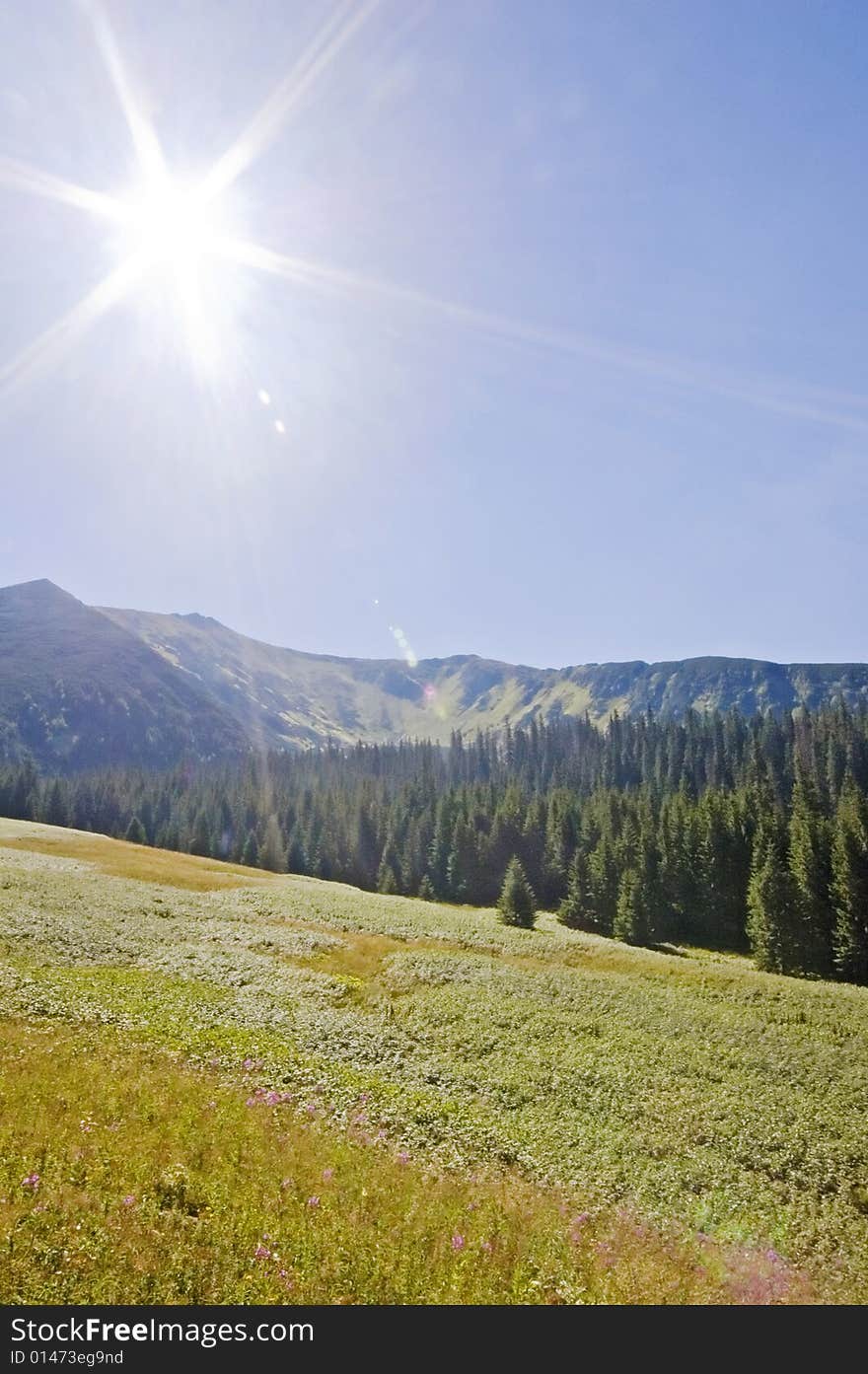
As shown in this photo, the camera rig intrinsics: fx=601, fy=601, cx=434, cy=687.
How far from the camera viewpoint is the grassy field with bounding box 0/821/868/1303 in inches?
527

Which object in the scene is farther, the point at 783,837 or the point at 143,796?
the point at 143,796

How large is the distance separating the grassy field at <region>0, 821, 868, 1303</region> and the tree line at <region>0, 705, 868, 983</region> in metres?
28.8

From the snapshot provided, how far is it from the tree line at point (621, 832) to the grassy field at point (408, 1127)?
2876 cm

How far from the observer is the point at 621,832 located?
313ft

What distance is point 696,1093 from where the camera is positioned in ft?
85.5

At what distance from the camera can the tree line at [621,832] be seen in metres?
64.8

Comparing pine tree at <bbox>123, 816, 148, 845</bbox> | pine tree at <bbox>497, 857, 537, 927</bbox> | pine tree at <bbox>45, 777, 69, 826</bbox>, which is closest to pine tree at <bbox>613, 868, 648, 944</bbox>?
pine tree at <bbox>497, 857, 537, 927</bbox>

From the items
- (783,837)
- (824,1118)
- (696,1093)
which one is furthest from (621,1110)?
(783,837)

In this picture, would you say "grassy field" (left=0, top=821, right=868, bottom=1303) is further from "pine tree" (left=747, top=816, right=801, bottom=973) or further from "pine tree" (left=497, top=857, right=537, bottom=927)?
"pine tree" (left=497, top=857, right=537, bottom=927)

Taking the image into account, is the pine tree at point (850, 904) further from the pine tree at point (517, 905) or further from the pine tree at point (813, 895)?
the pine tree at point (517, 905)

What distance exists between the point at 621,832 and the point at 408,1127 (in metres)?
80.4
